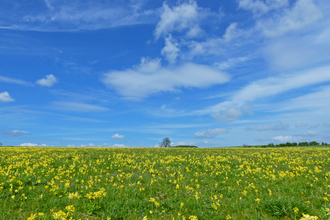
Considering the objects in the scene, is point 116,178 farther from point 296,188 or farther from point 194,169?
point 296,188

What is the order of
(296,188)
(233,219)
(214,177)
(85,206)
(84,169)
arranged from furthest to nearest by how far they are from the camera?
(84,169)
(214,177)
(296,188)
(85,206)
(233,219)

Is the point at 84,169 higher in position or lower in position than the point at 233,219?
higher

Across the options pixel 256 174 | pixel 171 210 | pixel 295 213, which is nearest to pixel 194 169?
pixel 256 174

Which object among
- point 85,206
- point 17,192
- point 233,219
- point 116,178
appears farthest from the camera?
point 116,178

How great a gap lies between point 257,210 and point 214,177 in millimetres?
4279

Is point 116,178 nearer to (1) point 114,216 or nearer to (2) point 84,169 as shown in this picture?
(2) point 84,169

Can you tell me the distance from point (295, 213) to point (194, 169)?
7.53 m

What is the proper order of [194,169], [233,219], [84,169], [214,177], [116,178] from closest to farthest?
[233,219], [116,178], [214,177], [84,169], [194,169]

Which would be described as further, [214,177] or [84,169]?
[84,169]

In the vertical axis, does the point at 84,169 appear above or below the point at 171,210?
above

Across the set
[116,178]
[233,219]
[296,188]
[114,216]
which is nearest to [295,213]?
[233,219]

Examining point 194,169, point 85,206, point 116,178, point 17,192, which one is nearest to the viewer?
point 85,206

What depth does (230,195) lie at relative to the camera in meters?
8.45

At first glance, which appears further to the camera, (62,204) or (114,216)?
(62,204)
